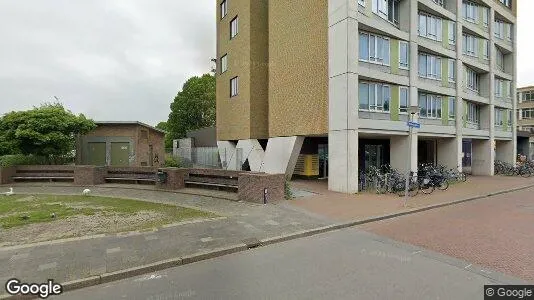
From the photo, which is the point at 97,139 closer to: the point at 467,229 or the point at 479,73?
the point at 467,229

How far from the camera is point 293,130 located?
19984mm

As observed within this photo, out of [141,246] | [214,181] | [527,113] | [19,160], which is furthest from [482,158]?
[527,113]

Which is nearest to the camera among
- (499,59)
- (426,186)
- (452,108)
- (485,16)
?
(426,186)

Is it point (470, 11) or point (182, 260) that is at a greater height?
point (470, 11)

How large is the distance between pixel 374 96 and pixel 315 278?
13.6 meters

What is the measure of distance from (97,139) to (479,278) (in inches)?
887

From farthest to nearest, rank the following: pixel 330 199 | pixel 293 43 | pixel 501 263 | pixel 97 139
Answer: pixel 97 139, pixel 293 43, pixel 330 199, pixel 501 263

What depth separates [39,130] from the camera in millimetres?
17344

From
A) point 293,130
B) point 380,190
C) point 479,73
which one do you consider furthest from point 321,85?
point 479,73

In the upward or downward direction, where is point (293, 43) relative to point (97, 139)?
upward

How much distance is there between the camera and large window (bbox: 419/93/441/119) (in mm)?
19766

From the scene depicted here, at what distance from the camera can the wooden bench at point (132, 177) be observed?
1614 centimetres

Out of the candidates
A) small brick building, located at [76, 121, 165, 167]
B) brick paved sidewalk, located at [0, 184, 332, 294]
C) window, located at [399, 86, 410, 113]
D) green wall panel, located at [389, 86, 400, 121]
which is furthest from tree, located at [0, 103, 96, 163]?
window, located at [399, 86, 410, 113]

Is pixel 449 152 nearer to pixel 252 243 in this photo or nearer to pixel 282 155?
pixel 282 155
